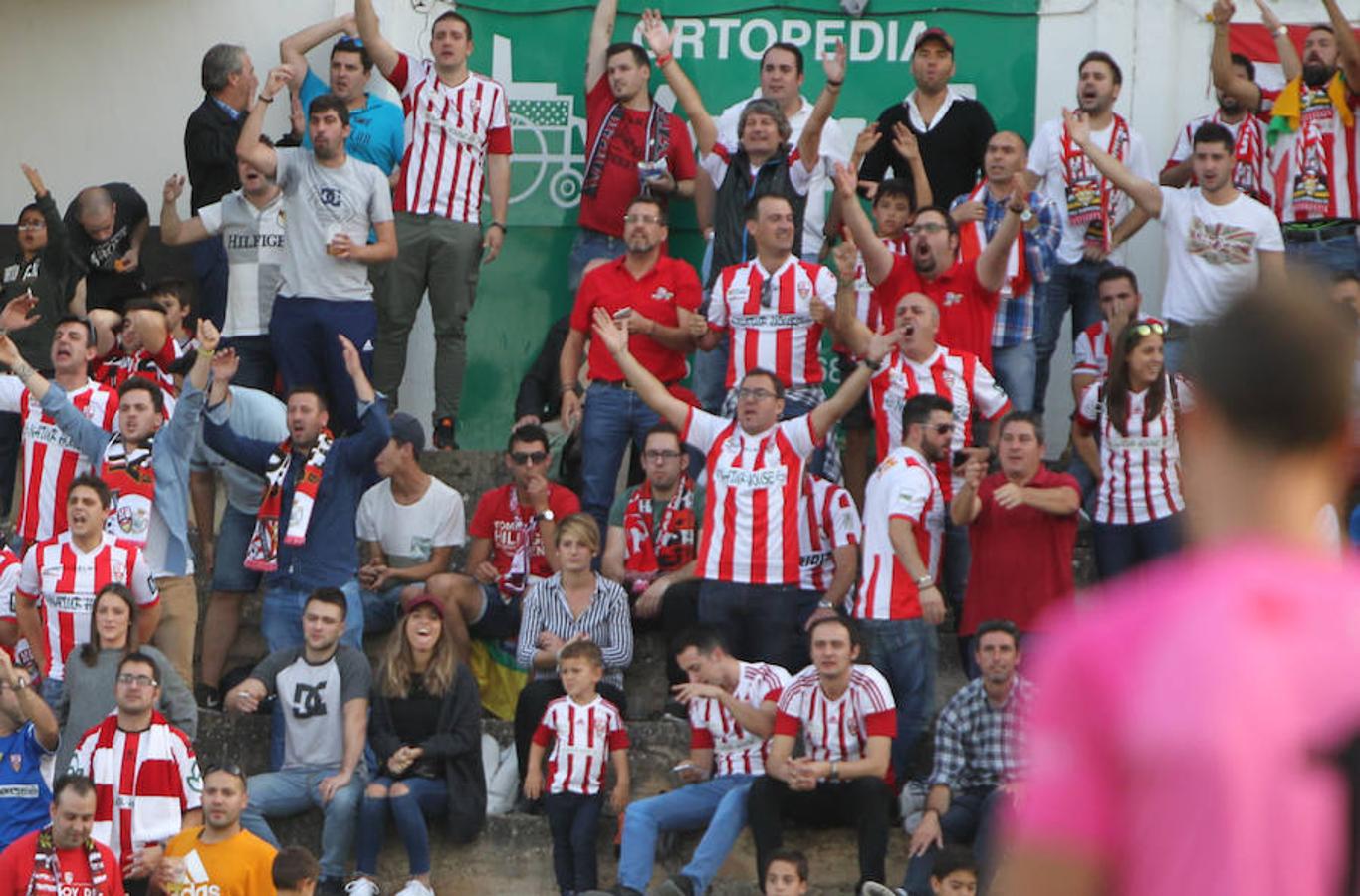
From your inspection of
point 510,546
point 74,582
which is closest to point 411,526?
point 510,546

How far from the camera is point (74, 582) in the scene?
10367mm

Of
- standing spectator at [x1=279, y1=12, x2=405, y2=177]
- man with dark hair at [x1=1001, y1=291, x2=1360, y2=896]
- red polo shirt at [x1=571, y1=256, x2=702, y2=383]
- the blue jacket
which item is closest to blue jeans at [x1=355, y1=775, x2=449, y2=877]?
the blue jacket

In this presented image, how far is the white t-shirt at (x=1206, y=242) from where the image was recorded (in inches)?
456

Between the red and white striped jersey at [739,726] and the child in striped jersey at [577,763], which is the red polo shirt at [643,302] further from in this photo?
the red and white striped jersey at [739,726]

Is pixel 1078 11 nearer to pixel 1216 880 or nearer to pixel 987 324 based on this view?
pixel 987 324

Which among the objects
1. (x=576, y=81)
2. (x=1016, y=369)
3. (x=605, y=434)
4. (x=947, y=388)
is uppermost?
(x=576, y=81)

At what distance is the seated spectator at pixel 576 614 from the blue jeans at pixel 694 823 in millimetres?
718

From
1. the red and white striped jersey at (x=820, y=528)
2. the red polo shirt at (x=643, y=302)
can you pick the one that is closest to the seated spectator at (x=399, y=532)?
the red polo shirt at (x=643, y=302)

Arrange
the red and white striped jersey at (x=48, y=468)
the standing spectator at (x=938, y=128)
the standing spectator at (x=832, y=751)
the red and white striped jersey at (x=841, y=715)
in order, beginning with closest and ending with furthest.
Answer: the standing spectator at (x=832, y=751) < the red and white striped jersey at (x=841, y=715) < the red and white striped jersey at (x=48, y=468) < the standing spectator at (x=938, y=128)

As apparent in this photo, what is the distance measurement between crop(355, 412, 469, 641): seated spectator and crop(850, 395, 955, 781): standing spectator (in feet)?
7.30

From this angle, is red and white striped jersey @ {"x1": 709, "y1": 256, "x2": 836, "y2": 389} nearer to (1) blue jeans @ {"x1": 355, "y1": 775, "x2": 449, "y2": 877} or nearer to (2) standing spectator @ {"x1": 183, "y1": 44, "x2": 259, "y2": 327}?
(1) blue jeans @ {"x1": 355, "y1": 775, "x2": 449, "y2": 877}

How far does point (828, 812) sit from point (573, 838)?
3.76 ft

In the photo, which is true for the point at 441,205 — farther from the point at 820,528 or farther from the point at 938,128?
the point at 820,528

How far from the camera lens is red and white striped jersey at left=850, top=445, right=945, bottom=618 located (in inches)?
402
